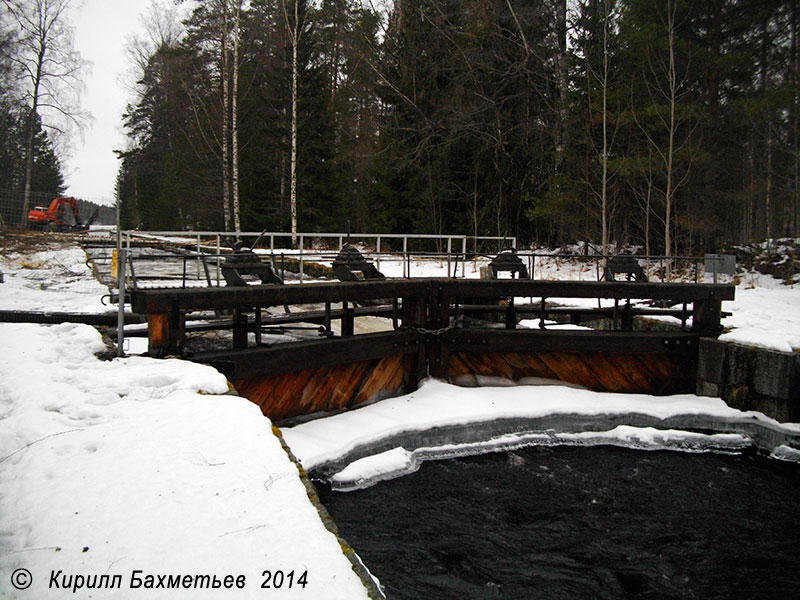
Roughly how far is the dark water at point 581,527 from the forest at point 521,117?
10.5m

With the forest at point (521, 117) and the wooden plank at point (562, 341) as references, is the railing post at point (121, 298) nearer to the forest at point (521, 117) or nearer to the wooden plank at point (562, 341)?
the wooden plank at point (562, 341)

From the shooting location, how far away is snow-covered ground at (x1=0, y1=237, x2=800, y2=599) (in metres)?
2.58

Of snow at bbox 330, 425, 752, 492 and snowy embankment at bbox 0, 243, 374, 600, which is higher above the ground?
snowy embankment at bbox 0, 243, 374, 600

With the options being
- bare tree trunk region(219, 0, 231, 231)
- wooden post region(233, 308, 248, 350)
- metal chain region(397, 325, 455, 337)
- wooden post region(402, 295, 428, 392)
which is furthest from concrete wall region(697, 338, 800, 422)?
bare tree trunk region(219, 0, 231, 231)

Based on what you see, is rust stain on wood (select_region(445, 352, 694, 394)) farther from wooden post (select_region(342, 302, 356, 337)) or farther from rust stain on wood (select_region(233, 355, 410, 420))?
wooden post (select_region(342, 302, 356, 337))

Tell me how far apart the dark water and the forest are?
34.4 ft

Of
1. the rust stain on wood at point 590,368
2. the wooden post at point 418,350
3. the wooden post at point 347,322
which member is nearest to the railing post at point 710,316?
the rust stain on wood at point 590,368

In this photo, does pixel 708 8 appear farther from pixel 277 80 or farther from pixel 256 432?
pixel 256 432

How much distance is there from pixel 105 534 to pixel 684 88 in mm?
20335

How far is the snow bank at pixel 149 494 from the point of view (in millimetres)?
2572

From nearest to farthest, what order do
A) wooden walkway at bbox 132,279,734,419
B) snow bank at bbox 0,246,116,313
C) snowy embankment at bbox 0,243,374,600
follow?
1. snowy embankment at bbox 0,243,374,600
2. wooden walkway at bbox 132,279,734,419
3. snow bank at bbox 0,246,116,313

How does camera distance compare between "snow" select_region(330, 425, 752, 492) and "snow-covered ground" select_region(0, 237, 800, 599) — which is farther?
"snow" select_region(330, 425, 752, 492)

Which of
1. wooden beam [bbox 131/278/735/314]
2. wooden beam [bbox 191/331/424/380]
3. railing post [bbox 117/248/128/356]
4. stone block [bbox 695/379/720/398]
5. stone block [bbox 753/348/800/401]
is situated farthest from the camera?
stone block [bbox 695/379/720/398]

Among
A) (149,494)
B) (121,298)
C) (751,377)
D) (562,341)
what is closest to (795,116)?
(751,377)
